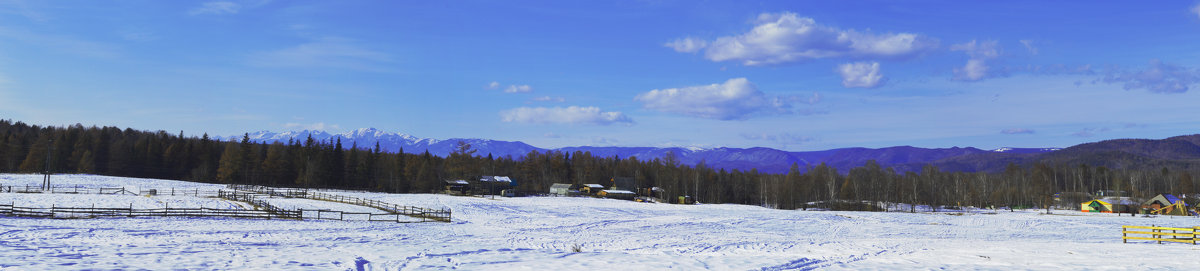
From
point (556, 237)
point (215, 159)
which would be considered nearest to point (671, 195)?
point (215, 159)

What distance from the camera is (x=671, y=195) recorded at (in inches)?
5576

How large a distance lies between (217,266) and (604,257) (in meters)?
13.6

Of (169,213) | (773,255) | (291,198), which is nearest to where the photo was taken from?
(773,255)

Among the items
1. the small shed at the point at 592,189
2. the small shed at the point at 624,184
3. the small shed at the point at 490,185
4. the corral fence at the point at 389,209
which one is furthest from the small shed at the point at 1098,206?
the corral fence at the point at 389,209

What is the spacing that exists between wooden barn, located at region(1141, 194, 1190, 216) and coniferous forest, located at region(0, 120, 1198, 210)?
536 centimetres

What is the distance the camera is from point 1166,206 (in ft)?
338

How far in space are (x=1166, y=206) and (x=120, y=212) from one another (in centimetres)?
13819

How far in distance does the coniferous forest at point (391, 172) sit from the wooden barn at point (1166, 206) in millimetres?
5363

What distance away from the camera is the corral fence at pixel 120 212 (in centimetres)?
4319

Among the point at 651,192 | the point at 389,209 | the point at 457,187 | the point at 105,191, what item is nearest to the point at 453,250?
the point at 389,209

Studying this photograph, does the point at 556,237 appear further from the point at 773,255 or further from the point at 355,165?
the point at 355,165

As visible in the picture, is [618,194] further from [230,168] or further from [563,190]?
[230,168]

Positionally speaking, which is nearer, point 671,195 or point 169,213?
point 169,213

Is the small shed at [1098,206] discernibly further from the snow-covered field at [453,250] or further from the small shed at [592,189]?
the snow-covered field at [453,250]
